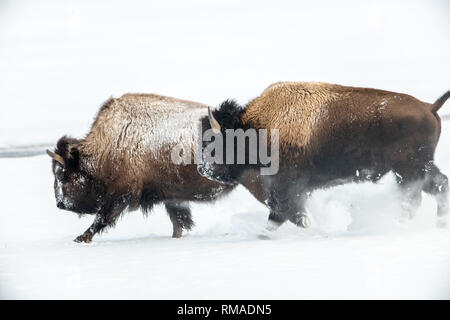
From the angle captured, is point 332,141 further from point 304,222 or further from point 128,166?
point 128,166

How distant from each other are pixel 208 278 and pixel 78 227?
539 centimetres

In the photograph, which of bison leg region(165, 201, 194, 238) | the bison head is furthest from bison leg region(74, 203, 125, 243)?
bison leg region(165, 201, 194, 238)

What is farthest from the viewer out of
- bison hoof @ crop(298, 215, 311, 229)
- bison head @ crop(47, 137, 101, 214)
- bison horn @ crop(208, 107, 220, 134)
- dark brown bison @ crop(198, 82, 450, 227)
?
bison head @ crop(47, 137, 101, 214)

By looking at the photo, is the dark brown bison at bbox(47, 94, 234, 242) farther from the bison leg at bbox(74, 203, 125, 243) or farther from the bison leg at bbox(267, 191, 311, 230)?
the bison leg at bbox(267, 191, 311, 230)

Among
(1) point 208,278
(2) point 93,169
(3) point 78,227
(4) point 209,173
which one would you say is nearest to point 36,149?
(3) point 78,227

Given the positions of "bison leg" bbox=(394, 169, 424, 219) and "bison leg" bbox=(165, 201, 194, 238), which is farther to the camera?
"bison leg" bbox=(165, 201, 194, 238)

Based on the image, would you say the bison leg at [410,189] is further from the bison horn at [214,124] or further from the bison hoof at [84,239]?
the bison hoof at [84,239]

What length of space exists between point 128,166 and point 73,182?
819 millimetres

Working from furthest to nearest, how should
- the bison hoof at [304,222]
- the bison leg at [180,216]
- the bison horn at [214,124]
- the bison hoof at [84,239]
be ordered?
1. the bison leg at [180,216]
2. the bison hoof at [84,239]
3. the bison horn at [214,124]
4. the bison hoof at [304,222]

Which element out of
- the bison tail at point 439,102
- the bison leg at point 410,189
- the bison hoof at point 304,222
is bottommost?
the bison hoof at point 304,222

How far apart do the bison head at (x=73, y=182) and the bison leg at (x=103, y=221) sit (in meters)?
0.28

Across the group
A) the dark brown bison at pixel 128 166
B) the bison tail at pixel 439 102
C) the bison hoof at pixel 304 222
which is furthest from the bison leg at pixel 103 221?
the bison tail at pixel 439 102

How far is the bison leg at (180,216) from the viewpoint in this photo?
820 centimetres

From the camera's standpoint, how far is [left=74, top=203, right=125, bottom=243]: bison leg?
7.62 m
